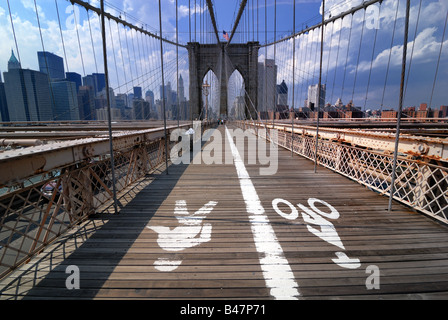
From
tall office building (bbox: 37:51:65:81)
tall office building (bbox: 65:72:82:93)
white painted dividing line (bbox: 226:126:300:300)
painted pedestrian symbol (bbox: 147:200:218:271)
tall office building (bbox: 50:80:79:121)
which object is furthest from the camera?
tall office building (bbox: 65:72:82:93)

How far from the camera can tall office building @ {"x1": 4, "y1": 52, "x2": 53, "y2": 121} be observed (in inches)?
435

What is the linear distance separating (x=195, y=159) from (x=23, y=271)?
604 cm

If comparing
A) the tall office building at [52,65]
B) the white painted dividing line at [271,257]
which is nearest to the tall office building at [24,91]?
the tall office building at [52,65]

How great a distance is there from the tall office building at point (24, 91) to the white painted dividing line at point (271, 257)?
12393 mm

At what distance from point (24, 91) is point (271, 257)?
14114 mm

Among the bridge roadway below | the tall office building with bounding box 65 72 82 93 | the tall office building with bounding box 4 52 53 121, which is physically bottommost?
the bridge roadway below

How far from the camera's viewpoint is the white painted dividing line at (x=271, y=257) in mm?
1983

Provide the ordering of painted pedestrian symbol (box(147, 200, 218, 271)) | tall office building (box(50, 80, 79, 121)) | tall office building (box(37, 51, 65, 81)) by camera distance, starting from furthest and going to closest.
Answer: tall office building (box(50, 80, 79, 121)), tall office building (box(37, 51, 65, 81)), painted pedestrian symbol (box(147, 200, 218, 271))

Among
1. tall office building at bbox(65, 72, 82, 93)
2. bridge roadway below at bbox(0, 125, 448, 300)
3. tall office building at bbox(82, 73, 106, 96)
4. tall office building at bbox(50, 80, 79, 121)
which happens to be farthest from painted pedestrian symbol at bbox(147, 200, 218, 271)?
tall office building at bbox(82, 73, 106, 96)

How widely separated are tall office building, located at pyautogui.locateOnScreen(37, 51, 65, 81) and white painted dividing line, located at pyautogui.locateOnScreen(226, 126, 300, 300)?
14.2 meters

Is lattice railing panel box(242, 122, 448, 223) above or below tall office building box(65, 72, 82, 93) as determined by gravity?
below

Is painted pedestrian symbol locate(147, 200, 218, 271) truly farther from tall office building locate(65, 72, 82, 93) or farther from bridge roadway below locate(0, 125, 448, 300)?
tall office building locate(65, 72, 82, 93)

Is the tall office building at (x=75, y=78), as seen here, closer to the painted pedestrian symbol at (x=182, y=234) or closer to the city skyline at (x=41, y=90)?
the city skyline at (x=41, y=90)
